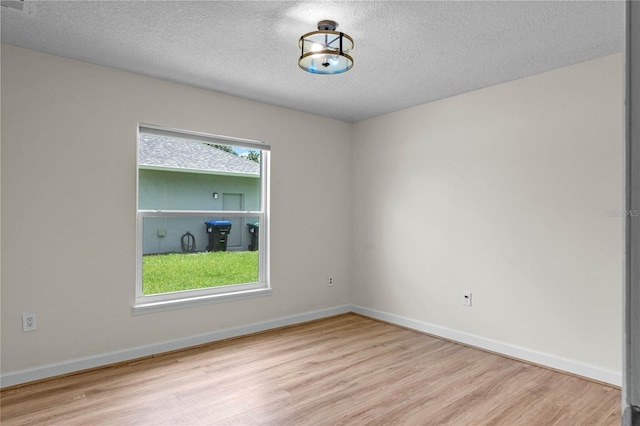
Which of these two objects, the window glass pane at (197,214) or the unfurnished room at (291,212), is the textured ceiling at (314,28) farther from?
the window glass pane at (197,214)

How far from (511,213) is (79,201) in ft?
11.9

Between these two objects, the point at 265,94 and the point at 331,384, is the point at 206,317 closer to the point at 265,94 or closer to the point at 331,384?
the point at 331,384

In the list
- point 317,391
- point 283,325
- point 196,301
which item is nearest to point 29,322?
point 196,301

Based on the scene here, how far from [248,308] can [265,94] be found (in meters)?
2.19

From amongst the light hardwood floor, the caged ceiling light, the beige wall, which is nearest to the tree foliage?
the beige wall

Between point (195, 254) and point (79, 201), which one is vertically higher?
point (79, 201)

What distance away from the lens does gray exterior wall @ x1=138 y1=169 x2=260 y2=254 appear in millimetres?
3514

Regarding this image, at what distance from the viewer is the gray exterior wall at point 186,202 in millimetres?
3514

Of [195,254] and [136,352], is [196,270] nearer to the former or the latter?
[195,254]

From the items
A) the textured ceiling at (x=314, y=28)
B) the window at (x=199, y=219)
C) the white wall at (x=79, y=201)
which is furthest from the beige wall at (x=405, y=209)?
the textured ceiling at (x=314, y=28)

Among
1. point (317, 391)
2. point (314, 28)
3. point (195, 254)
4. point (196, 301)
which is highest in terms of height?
point (314, 28)

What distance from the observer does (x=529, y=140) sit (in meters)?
3.30

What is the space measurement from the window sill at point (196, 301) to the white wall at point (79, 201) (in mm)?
57

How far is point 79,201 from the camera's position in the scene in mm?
3035
